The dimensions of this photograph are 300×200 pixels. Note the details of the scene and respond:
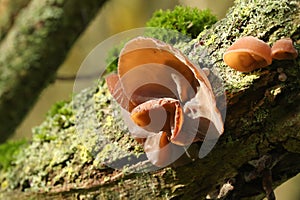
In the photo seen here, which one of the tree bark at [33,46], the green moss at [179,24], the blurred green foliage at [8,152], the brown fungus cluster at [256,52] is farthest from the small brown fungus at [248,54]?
the tree bark at [33,46]

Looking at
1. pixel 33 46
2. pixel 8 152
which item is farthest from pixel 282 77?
pixel 33 46

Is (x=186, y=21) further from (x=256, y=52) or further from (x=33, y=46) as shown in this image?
(x=33, y=46)

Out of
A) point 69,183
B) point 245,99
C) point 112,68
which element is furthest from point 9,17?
point 245,99

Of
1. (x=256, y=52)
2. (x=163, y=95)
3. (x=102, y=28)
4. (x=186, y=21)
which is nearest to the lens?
(x=256, y=52)

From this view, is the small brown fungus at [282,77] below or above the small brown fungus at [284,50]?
below

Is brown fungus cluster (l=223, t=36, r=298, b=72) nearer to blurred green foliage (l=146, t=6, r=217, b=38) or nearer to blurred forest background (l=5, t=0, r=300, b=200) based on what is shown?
blurred green foliage (l=146, t=6, r=217, b=38)

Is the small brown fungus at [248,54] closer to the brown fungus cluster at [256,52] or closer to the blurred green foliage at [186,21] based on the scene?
the brown fungus cluster at [256,52]
